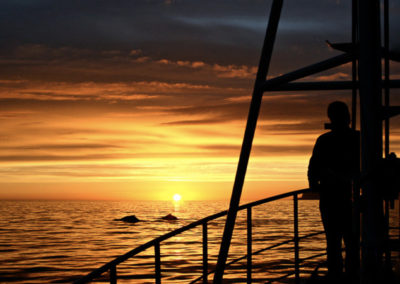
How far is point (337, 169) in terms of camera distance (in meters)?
5.01

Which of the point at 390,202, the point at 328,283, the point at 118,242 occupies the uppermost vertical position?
the point at 390,202

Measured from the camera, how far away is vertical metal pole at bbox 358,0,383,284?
12.0 feet

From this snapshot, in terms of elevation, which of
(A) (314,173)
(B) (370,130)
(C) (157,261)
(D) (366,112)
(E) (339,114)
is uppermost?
(E) (339,114)

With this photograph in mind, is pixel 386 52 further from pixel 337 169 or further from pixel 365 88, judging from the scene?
pixel 337 169

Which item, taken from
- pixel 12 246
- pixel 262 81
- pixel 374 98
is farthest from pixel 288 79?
pixel 12 246

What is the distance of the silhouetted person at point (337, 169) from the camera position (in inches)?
196

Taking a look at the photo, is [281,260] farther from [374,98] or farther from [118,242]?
[374,98]

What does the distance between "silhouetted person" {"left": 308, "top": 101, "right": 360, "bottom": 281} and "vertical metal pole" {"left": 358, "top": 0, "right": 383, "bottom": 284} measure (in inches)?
43.7

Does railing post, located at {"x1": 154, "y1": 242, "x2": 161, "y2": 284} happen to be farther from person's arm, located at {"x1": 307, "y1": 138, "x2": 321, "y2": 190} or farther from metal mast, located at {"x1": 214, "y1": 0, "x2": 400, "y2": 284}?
person's arm, located at {"x1": 307, "y1": 138, "x2": 321, "y2": 190}

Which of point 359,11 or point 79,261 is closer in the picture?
point 359,11

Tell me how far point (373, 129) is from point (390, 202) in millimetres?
493

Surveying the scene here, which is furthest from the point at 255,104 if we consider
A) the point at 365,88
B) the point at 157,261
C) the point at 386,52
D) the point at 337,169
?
the point at 157,261

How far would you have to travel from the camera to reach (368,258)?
143 inches

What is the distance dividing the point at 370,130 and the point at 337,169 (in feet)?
4.17
